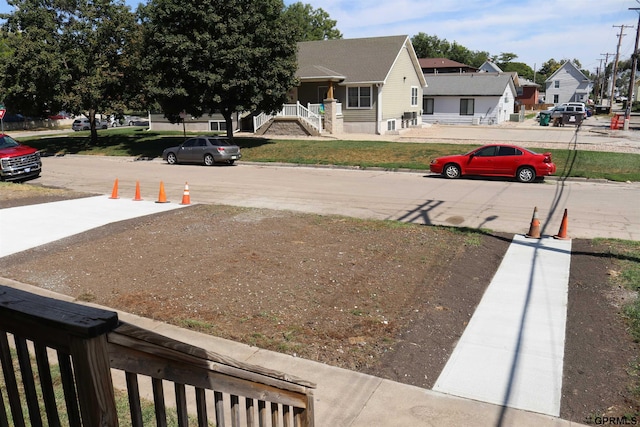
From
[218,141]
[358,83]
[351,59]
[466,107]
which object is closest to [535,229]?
[218,141]

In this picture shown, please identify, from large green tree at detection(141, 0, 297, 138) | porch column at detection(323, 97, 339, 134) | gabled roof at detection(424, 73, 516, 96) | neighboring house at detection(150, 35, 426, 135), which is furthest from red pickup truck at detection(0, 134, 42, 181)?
gabled roof at detection(424, 73, 516, 96)

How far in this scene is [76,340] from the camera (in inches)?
68.3

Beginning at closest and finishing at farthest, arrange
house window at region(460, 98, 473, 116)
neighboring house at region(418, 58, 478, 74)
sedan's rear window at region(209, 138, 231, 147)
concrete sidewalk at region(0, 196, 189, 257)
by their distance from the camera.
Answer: concrete sidewalk at region(0, 196, 189, 257), sedan's rear window at region(209, 138, 231, 147), house window at region(460, 98, 473, 116), neighboring house at region(418, 58, 478, 74)

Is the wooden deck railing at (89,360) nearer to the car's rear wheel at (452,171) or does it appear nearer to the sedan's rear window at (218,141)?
the car's rear wheel at (452,171)

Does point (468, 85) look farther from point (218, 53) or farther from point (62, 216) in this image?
point (62, 216)

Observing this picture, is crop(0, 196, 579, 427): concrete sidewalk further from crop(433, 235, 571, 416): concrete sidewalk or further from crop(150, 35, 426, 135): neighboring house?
crop(150, 35, 426, 135): neighboring house

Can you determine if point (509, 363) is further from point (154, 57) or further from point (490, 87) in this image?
point (490, 87)

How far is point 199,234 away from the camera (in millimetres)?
11711

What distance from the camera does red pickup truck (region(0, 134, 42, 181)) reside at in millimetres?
20484

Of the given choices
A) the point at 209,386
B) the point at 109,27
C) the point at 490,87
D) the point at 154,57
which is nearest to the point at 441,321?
the point at 209,386

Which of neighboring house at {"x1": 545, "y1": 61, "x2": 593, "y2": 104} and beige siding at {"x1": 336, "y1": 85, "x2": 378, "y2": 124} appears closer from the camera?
beige siding at {"x1": 336, "y1": 85, "x2": 378, "y2": 124}

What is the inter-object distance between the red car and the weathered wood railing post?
788 inches

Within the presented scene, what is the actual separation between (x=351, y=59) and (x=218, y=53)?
1525 cm

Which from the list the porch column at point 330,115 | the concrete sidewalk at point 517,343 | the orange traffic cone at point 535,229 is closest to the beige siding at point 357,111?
the porch column at point 330,115
